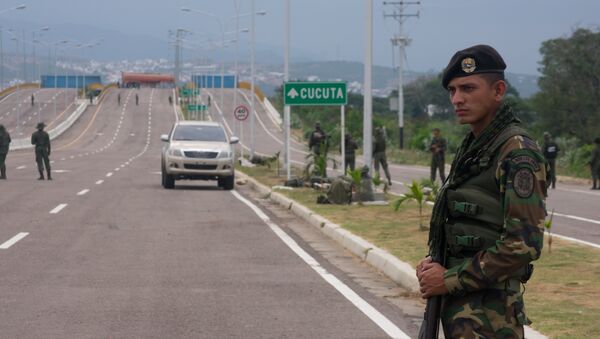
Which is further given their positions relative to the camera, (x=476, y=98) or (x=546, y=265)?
(x=546, y=265)

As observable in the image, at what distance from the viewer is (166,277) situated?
12.0m

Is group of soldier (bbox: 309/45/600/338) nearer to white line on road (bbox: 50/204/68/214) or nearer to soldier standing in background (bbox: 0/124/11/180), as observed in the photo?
white line on road (bbox: 50/204/68/214)

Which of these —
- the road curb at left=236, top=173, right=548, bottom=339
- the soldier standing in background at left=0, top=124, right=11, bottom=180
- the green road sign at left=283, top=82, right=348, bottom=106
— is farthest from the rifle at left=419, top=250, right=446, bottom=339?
the soldier standing in background at left=0, top=124, right=11, bottom=180

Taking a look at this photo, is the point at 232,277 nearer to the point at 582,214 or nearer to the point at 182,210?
the point at 182,210

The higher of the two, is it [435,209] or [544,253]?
[435,209]

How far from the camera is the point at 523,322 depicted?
154 inches

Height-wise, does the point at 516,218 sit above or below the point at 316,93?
below

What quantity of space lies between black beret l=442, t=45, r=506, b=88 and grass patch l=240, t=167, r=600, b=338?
4.61 metres

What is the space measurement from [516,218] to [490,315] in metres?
0.36

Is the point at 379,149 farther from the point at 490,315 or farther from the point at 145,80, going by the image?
the point at 145,80

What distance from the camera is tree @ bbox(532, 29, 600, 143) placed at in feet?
234

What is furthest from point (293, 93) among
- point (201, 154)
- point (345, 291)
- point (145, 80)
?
point (145, 80)

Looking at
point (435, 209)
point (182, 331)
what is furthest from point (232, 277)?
point (435, 209)

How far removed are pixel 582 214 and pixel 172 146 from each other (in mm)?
12032
